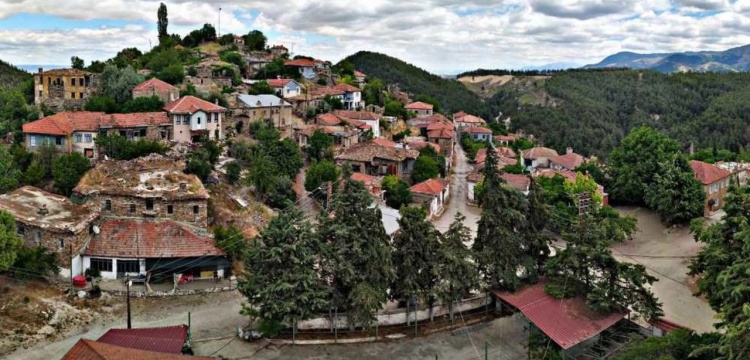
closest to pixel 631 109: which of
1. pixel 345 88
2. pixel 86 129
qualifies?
pixel 345 88

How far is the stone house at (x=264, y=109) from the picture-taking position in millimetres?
48150

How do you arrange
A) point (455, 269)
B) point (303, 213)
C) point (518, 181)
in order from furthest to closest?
point (518, 181)
point (455, 269)
point (303, 213)

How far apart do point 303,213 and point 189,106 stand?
22069 mm

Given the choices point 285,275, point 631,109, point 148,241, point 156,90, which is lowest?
point 148,241

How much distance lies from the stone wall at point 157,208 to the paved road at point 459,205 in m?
14.7

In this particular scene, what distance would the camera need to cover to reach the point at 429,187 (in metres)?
41.1

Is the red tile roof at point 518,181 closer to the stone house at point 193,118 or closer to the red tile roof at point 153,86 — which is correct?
the stone house at point 193,118

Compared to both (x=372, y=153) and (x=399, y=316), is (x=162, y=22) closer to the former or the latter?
(x=372, y=153)

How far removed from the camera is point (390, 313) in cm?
2436

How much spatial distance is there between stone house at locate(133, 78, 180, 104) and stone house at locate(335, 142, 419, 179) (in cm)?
1336

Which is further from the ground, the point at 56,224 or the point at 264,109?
the point at 264,109

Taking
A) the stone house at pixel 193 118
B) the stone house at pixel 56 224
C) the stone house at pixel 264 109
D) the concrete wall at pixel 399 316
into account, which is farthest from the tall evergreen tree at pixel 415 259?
the stone house at pixel 264 109

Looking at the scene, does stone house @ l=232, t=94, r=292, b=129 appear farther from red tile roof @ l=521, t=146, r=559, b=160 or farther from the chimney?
red tile roof @ l=521, t=146, r=559, b=160

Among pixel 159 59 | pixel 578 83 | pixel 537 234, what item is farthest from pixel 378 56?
pixel 537 234
